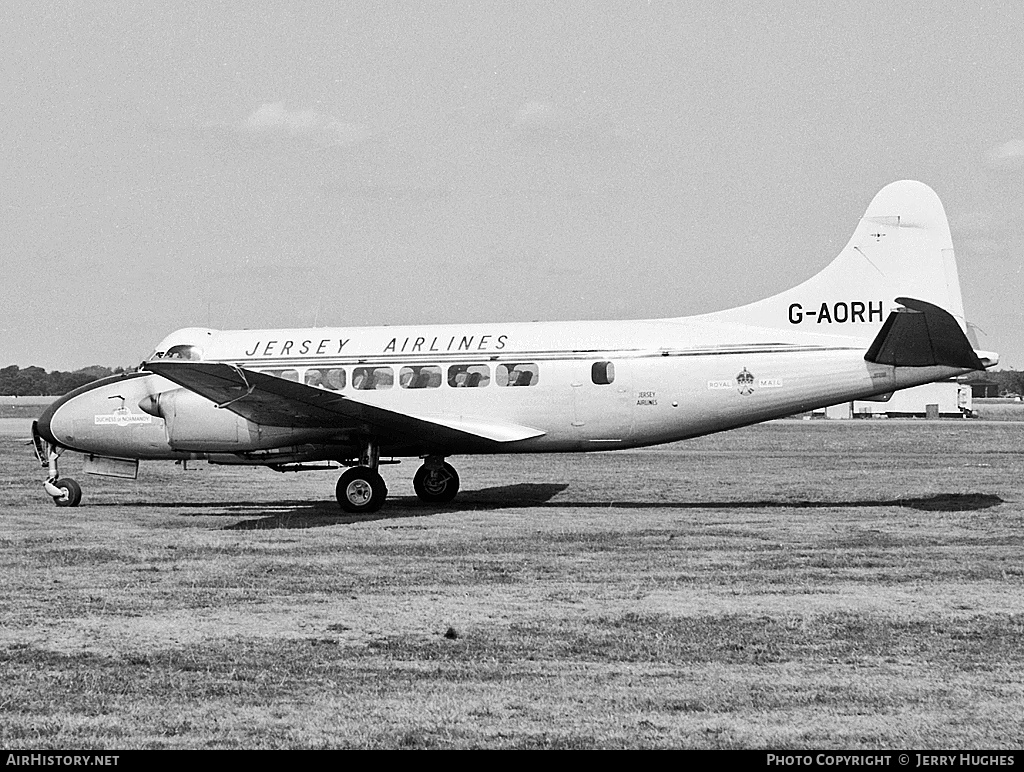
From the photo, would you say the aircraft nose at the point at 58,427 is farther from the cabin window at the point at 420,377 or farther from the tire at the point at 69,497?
the cabin window at the point at 420,377

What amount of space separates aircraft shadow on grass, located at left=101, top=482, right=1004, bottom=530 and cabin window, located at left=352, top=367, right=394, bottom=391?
236cm

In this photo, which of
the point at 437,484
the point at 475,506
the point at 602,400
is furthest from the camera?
the point at 437,484

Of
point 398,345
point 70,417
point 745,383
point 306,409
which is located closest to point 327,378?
point 398,345

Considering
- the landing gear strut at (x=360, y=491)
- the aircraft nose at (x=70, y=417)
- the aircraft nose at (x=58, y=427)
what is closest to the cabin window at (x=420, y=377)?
the landing gear strut at (x=360, y=491)

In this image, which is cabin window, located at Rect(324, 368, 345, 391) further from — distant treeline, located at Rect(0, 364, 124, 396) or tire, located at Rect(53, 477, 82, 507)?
distant treeline, located at Rect(0, 364, 124, 396)

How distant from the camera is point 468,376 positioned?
857 inches

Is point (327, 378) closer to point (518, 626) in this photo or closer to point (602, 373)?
point (602, 373)

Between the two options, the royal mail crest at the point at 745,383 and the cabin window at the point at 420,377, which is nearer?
the royal mail crest at the point at 745,383

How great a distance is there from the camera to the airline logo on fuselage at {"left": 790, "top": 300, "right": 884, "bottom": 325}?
20797mm

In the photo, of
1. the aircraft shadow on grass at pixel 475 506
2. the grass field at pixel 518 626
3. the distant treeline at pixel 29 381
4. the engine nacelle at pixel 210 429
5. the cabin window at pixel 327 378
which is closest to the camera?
the grass field at pixel 518 626

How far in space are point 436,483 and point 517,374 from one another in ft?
10.6

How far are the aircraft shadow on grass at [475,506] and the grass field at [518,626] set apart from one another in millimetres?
200

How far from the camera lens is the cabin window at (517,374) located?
70.2 feet
